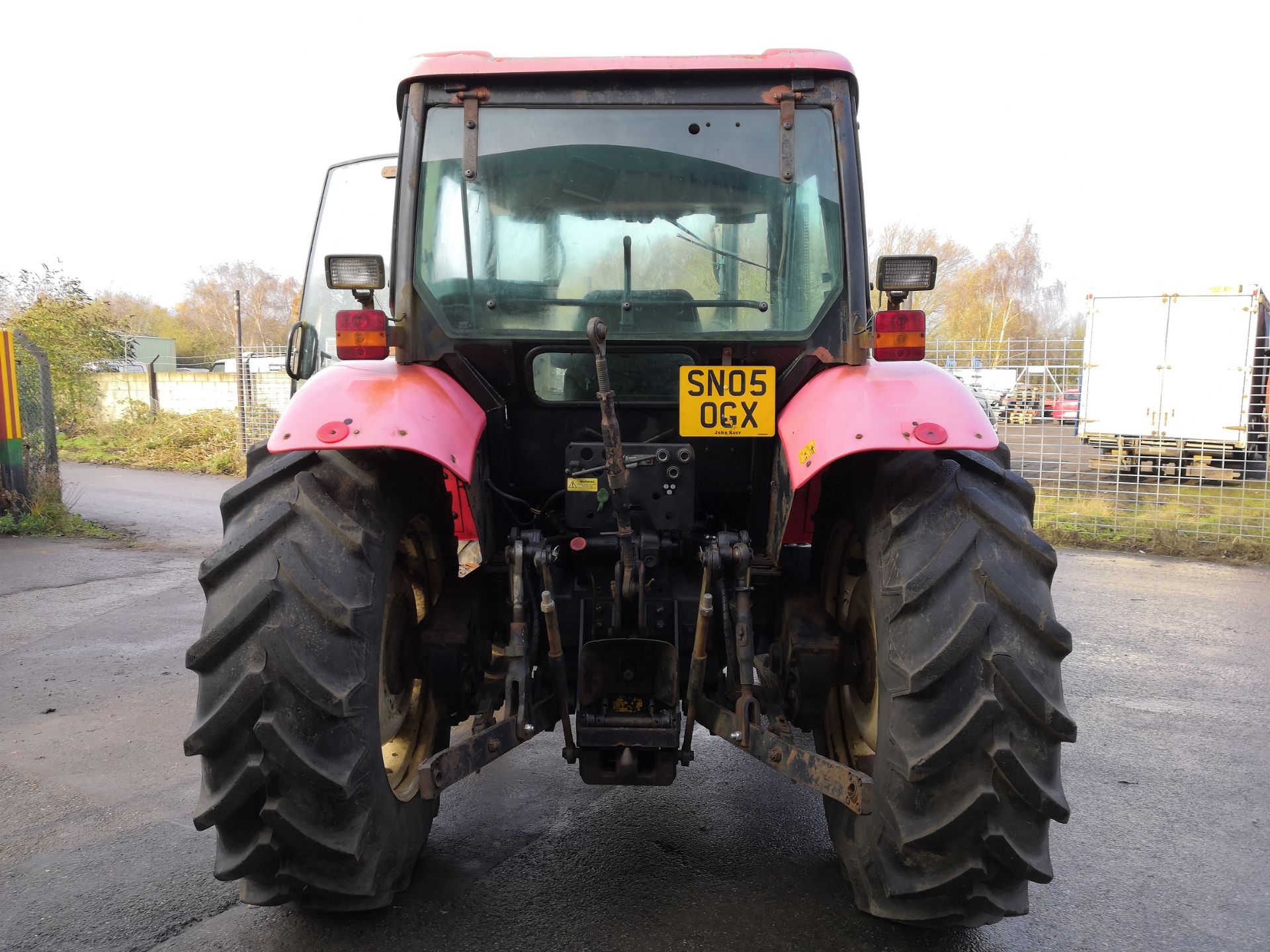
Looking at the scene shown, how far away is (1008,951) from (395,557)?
2.18 m

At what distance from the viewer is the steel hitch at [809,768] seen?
2.55m

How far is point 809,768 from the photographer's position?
→ 2662mm

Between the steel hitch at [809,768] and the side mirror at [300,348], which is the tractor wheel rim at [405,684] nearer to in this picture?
the steel hitch at [809,768]

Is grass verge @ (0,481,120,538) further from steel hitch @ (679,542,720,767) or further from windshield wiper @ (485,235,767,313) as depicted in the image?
steel hitch @ (679,542,720,767)

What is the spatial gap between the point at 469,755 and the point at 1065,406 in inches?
512

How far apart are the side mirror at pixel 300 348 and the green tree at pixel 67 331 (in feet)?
44.6

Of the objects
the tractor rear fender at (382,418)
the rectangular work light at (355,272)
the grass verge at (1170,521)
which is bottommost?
A: the grass verge at (1170,521)

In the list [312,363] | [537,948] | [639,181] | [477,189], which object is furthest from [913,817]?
[312,363]

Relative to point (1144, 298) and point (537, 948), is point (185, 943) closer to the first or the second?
point (537, 948)

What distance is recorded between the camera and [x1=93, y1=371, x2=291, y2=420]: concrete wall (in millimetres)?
23891

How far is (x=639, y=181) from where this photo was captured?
10.2 feet

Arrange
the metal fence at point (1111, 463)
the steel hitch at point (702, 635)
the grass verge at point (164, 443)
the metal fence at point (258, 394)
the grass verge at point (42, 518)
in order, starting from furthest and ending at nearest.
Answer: the grass verge at point (164, 443) < the metal fence at point (258, 394) < the metal fence at point (1111, 463) < the grass verge at point (42, 518) < the steel hitch at point (702, 635)

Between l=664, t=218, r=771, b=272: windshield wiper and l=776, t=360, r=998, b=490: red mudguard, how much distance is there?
470mm

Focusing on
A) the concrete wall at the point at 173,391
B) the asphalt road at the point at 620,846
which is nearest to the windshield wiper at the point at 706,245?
the asphalt road at the point at 620,846
